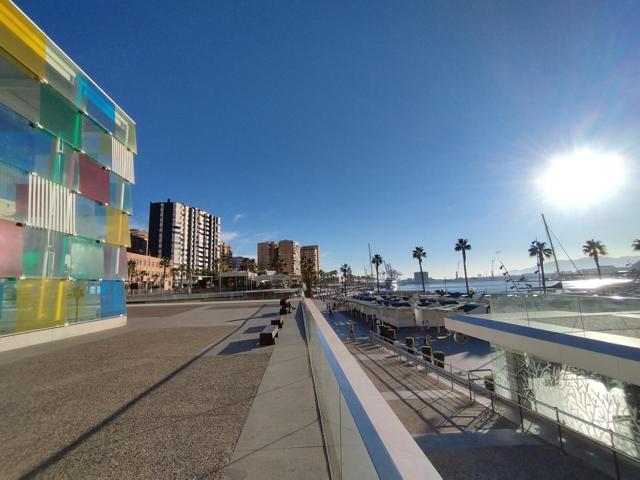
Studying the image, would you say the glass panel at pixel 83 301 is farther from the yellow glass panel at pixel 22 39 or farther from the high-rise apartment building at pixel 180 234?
the high-rise apartment building at pixel 180 234

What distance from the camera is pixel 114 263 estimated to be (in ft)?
61.7

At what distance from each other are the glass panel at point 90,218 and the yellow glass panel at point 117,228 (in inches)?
18.5

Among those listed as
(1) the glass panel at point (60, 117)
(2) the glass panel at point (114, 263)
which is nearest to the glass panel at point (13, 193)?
(1) the glass panel at point (60, 117)

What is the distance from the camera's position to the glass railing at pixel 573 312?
30.1 feet

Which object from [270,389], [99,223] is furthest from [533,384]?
[99,223]

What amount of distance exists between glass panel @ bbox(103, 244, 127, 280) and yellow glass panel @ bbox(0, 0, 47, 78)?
9.43m

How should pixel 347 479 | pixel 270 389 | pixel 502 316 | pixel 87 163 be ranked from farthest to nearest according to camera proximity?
pixel 87 163 → pixel 502 316 → pixel 270 389 → pixel 347 479

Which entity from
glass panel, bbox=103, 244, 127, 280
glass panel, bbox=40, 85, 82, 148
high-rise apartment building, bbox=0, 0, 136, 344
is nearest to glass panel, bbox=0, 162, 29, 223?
high-rise apartment building, bbox=0, 0, 136, 344

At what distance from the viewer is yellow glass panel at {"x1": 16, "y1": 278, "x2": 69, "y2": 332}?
12.6 metres

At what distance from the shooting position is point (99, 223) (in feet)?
57.6

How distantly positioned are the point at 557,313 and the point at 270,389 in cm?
1092

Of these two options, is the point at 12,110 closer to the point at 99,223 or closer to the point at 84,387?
the point at 99,223

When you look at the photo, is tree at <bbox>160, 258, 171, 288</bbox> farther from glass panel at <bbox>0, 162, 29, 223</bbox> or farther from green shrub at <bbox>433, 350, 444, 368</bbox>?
green shrub at <bbox>433, 350, 444, 368</bbox>

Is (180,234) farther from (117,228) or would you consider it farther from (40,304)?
(40,304)
